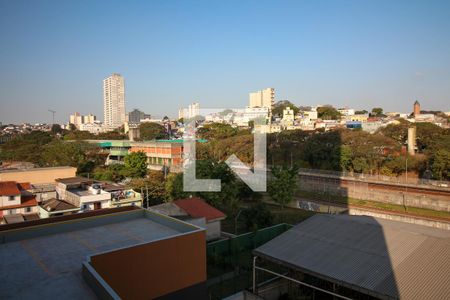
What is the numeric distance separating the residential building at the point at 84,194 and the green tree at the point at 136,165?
649cm

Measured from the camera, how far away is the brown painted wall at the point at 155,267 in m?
6.45

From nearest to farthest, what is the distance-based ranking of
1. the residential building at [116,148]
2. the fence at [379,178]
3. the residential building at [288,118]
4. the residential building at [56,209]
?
the residential building at [56,209] < the fence at [379,178] < the residential building at [116,148] < the residential building at [288,118]

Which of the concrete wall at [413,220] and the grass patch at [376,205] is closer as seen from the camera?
the concrete wall at [413,220]

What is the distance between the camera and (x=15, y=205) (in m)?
16.0

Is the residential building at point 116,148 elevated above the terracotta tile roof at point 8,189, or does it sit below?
above

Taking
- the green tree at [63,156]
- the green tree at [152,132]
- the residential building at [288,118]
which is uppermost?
the residential building at [288,118]

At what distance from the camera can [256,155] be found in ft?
95.2

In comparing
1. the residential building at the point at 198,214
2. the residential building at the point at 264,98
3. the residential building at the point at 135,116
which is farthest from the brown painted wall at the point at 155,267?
the residential building at the point at 135,116

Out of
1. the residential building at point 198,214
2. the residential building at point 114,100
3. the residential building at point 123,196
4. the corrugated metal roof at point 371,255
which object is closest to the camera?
the corrugated metal roof at point 371,255

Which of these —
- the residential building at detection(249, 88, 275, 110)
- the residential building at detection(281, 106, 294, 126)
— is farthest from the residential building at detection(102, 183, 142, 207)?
the residential building at detection(249, 88, 275, 110)

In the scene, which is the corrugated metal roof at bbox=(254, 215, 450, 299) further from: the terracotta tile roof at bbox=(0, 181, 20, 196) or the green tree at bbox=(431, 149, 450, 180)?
the green tree at bbox=(431, 149, 450, 180)

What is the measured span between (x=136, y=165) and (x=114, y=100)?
327ft

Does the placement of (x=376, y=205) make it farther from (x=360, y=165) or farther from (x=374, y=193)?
(x=360, y=165)

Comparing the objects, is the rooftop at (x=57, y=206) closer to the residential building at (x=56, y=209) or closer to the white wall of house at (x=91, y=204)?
the residential building at (x=56, y=209)
